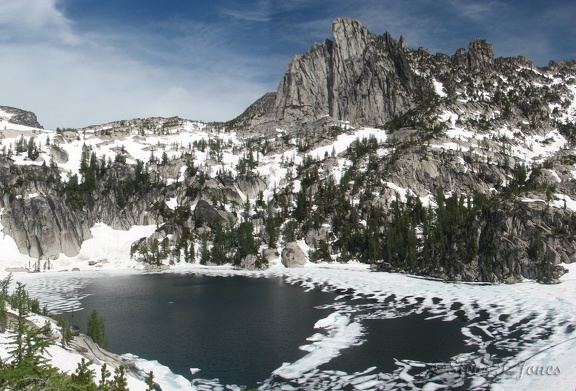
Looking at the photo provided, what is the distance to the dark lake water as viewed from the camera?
127 feet

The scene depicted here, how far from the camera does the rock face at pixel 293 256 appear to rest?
414 feet

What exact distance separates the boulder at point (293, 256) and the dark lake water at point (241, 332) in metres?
41.3

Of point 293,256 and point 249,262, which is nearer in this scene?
point 293,256

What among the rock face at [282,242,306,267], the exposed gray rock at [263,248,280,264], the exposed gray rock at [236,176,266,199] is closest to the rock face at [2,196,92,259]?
the exposed gray rock at [236,176,266,199]

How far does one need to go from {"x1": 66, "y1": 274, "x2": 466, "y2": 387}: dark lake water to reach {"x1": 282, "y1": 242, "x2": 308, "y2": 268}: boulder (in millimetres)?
41303

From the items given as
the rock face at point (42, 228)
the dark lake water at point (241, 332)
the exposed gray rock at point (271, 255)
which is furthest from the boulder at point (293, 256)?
the rock face at point (42, 228)

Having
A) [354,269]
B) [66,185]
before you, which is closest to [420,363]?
[354,269]

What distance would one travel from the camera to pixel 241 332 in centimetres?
5047

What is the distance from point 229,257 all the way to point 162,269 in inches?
835

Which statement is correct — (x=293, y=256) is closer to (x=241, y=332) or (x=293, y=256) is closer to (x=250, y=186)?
(x=250, y=186)

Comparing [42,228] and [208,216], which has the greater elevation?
[208,216]

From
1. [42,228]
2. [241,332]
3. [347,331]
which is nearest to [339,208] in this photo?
[347,331]

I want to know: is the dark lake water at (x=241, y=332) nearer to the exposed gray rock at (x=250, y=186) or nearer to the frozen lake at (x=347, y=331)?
the frozen lake at (x=347, y=331)

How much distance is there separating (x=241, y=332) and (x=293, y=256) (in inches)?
3052
